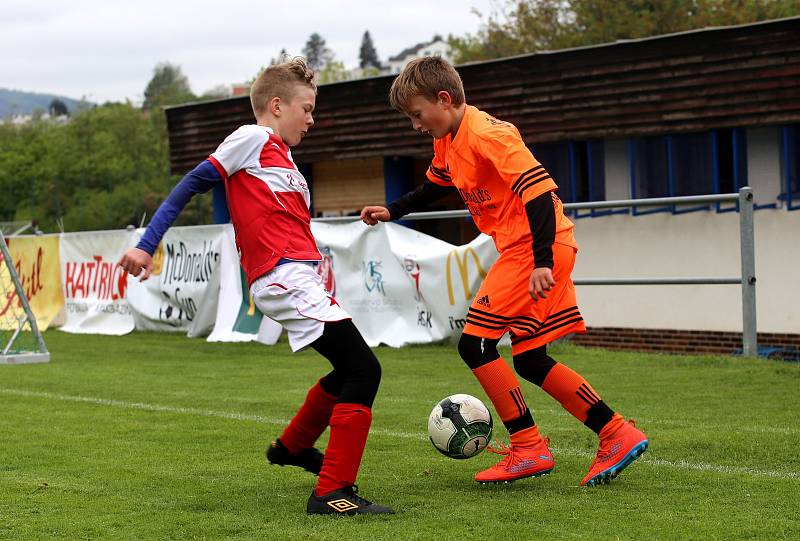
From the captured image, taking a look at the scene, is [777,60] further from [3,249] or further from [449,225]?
[3,249]

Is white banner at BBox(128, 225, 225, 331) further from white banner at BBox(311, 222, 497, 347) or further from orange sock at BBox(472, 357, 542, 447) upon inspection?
orange sock at BBox(472, 357, 542, 447)

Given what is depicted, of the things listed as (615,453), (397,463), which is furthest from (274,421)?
(615,453)

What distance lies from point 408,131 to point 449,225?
467 centimetres

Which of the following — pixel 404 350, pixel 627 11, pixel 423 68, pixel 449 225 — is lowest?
pixel 404 350

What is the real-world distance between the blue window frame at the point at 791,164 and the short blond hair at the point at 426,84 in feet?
41.4

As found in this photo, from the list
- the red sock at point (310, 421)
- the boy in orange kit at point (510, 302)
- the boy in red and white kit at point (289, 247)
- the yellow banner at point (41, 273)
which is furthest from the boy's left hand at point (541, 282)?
the yellow banner at point (41, 273)

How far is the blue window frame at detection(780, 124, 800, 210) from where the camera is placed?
17016 mm

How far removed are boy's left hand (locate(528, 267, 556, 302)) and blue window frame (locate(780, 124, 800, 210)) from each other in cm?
1290

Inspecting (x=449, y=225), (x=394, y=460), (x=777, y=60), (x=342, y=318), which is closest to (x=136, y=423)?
(x=394, y=460)

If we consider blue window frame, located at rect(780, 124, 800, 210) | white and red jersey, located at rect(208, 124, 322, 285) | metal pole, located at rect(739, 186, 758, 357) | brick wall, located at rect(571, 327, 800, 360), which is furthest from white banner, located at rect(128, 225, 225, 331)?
white and red jersey, located at rect(208, 124, 322, 285)

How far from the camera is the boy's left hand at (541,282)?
5113mm

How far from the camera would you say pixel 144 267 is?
15.9 ft

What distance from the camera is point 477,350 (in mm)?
5582

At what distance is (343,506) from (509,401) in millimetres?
Result: 1086
